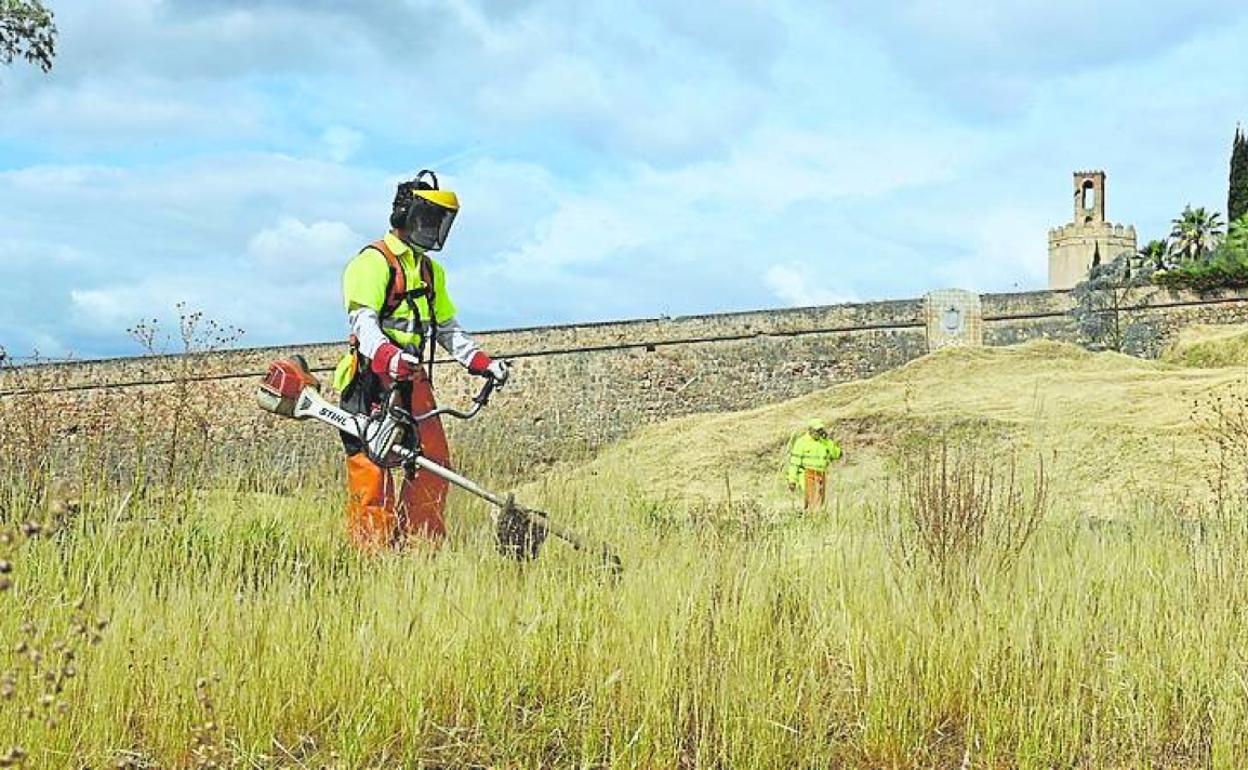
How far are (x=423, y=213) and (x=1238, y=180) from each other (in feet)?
114

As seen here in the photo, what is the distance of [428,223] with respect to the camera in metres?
6.02

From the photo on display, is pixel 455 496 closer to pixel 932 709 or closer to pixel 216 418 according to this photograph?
pixel 932 709

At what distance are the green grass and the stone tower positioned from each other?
55886 millimetres

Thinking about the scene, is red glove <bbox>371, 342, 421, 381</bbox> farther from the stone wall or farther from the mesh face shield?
the stone wall

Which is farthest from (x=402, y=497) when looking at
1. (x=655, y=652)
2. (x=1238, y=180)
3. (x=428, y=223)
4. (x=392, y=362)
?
(x=1238, y=180)

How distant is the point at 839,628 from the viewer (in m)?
4.05

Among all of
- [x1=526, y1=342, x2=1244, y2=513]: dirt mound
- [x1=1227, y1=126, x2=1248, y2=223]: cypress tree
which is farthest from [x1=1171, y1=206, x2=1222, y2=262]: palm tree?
[x1=526, y1=342, x2=1244, y2=513]: dirt mound

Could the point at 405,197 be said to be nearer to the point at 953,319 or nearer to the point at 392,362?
the point at 392,362

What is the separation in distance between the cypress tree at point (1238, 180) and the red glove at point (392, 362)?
34.3 meters

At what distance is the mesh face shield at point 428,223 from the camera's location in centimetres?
597

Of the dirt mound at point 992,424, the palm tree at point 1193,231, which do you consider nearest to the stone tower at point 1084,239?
the palm tree at point 1193,231

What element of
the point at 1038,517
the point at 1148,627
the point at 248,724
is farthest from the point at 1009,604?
the point at 248,724

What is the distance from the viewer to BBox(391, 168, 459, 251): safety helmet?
5.98m

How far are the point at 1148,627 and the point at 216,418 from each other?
944 inches
